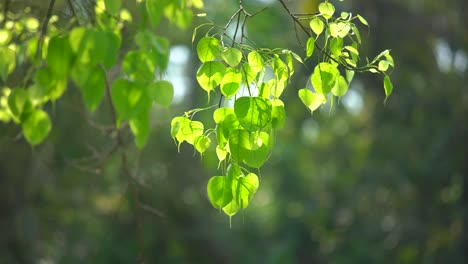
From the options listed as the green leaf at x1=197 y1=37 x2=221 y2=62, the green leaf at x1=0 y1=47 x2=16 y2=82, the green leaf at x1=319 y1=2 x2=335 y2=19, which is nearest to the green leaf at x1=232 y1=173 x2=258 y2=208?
the green leaf at x1=197 y1=37 x2=221 y2=62

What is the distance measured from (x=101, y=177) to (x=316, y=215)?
1956mm

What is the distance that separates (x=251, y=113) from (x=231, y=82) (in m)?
0.09

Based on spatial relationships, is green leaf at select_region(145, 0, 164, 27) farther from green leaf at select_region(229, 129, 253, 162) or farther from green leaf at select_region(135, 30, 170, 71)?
green leaf at select_region(229, 129, 253, 162)

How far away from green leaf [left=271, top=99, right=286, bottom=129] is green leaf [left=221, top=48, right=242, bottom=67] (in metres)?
0.11

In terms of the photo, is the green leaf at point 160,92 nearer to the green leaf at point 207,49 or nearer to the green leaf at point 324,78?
the green leaf at point 207,49

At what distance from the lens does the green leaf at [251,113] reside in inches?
40.6

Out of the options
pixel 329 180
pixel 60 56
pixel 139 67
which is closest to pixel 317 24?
pixel 139 67

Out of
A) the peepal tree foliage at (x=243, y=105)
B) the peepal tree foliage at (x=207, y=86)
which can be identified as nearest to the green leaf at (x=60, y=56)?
the peepal tree foliage at (x=207, y=86)

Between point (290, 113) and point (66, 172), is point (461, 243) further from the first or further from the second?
point (66, 172)

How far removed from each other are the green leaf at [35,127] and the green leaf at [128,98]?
25 cm

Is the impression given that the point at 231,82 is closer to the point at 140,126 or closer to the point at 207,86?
the point at 207,86

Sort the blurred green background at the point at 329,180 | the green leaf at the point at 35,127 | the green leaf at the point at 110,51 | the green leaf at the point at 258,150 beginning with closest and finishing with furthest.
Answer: the green leaf at the point at 110,51 < the green leaf at the point at 258,150 < the green leaf at the point at 35,127 < the blurred green background at the point at 329,180

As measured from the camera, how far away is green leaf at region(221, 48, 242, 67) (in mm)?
1089

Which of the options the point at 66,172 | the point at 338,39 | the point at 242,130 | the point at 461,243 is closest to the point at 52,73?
the point at 242,130
